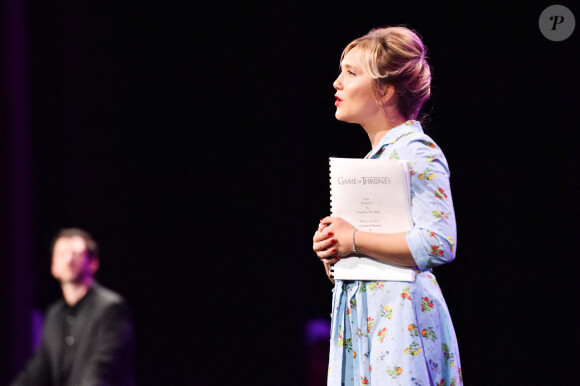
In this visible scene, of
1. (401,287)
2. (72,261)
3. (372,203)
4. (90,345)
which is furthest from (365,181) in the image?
(72,261)

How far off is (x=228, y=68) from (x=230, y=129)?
0.31m

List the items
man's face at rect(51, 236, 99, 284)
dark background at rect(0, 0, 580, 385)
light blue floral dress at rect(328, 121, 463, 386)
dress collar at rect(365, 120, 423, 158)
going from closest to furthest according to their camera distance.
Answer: light blue floral dress at rect(328, 121, 463, 386), dress collar at rect(365, 120, 423, 158), man's face at rect(51, 236, 99, 284), dark background at rect(0, 0, 580, 385)

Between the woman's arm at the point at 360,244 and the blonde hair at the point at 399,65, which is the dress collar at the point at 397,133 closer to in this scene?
the blonde hair at the point at 399,65

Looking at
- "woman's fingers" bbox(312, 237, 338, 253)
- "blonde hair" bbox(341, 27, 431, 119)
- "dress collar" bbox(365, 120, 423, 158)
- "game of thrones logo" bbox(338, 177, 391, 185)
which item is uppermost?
"blonde hair" bbox(341, 27, 431, 119)

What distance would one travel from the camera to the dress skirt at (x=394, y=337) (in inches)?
51.3

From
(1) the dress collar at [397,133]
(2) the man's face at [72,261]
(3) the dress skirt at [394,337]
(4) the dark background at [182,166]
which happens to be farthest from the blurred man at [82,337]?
(1) the dress collar at [397,133]

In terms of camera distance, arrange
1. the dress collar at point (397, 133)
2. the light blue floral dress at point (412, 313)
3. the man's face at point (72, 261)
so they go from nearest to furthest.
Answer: the light blue floral dress at point (412, 313)
the dress collar at point (397, 133)
the man's face at point (72, 261)

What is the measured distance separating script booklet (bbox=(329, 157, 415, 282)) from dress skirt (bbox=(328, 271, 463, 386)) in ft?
0.09

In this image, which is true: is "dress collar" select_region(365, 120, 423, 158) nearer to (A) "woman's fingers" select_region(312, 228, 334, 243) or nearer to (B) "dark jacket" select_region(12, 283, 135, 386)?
(A) "woman's fingers" select_region(312, 228, 334, 243)

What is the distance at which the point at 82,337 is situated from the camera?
3.01 m

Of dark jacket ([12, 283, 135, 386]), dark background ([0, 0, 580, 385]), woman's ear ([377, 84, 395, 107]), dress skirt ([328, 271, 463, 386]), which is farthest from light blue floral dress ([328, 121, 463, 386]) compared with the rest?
dark jacket ([12, 283, 135, 386])

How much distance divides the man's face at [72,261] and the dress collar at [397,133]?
2.08m

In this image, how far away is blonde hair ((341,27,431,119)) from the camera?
1455 millimetres

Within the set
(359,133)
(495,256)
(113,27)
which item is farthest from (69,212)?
(495,256)
